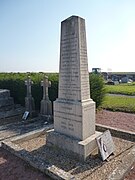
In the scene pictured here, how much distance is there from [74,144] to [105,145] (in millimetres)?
797

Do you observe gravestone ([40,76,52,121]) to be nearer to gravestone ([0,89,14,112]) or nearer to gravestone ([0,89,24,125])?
gravestone ([0,89,24,125])

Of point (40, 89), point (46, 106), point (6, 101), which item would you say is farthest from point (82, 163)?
point (6, 101)

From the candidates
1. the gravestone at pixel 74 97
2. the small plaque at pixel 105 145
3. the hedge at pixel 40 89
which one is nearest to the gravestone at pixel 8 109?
the hedge at pixel 40 89

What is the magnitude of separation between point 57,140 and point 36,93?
6007 millimetres

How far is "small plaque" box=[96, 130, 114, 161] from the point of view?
197 inches

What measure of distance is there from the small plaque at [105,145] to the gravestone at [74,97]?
38 cm

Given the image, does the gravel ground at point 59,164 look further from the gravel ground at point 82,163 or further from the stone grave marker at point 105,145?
the stone grave marker at point 105,145

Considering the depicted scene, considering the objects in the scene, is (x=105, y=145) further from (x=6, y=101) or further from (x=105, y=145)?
(x=6, y=101)

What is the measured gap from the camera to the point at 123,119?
393 inches

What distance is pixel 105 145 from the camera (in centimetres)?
517

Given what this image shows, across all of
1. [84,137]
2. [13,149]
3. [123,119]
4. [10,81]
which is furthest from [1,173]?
[10,81]

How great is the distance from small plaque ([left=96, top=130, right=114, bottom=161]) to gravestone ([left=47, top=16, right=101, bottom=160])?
0.38 meters

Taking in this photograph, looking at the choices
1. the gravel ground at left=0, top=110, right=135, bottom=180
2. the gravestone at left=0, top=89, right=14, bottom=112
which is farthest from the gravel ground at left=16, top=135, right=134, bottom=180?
the gravestone at left=0, top=89, right=14, bottom=112

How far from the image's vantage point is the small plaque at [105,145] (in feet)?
16.4
